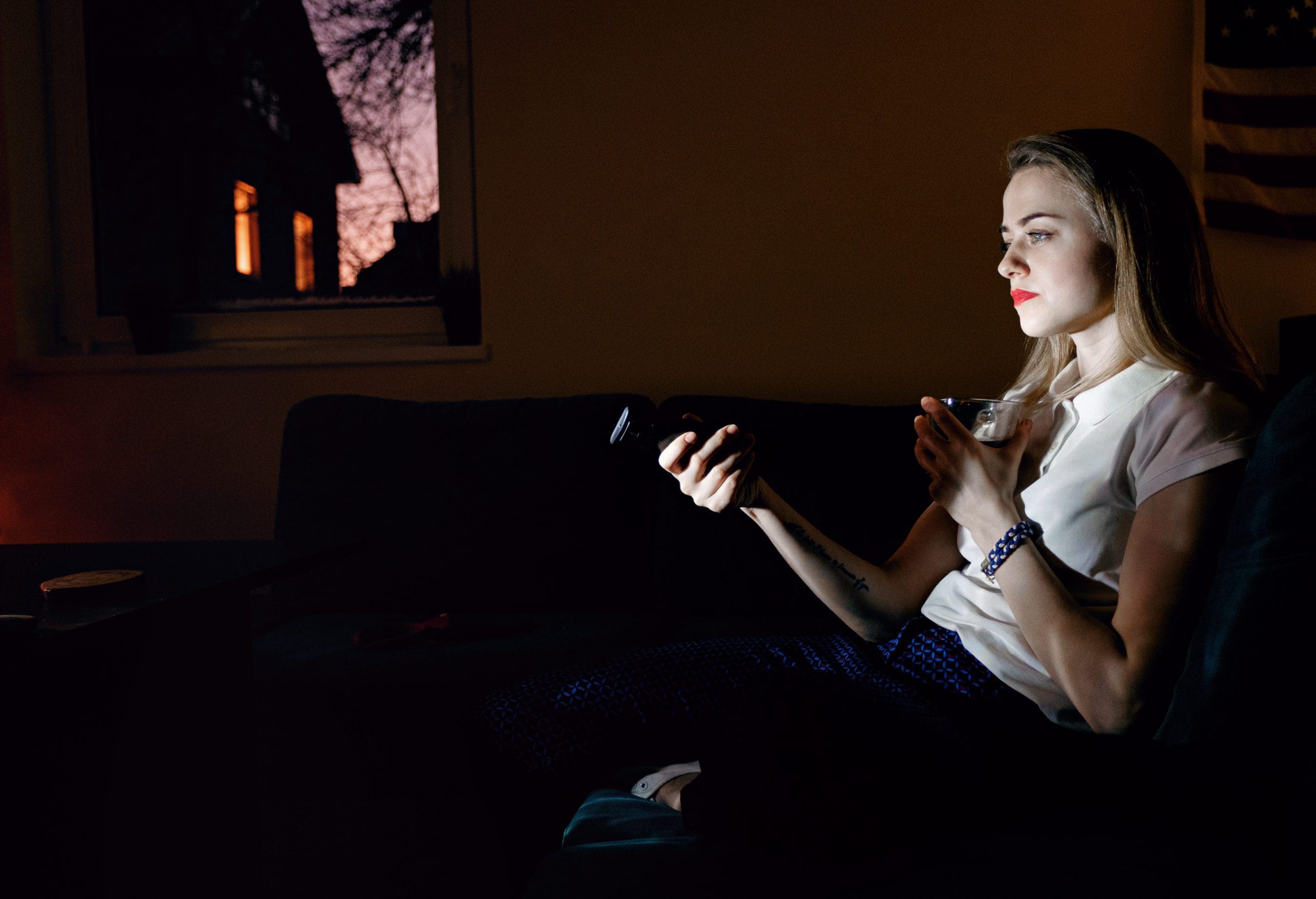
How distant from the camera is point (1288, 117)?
6.21 ft

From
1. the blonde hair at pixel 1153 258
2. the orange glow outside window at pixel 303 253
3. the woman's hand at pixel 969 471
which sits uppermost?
the orange glow outside window at pixel 303 253

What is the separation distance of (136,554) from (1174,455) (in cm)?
141

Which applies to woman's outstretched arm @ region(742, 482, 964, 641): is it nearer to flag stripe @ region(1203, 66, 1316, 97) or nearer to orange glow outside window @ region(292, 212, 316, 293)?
flag stripe @ region(1203, 66, 1316, 97)

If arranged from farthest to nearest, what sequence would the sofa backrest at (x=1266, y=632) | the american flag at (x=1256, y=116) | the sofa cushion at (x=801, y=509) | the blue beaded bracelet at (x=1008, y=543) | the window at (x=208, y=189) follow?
the window at (x=208, y=189) → the american flag at (x=1256, y=116) → the sofa cushion at (x=801, y=509) → the blue beaded bracelet at (x=1008, y=543) → the sofa backrest at (x=1266, y=632)

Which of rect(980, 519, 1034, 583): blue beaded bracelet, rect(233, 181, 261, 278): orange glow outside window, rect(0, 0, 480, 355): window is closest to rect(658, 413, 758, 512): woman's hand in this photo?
rect(980, 519, 1034, 583): blue beaded bracelet

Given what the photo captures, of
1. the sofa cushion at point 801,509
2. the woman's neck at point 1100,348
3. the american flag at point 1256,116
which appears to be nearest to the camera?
the woman's neck at point 1100,348

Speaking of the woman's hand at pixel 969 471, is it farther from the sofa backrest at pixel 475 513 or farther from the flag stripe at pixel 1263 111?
the flag stripe at pixel 1263 111

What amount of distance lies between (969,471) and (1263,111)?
1.63 m

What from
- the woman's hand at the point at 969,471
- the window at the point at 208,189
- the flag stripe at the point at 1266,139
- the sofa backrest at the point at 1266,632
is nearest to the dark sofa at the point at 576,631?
the sofa backrest at the point at 1266,632

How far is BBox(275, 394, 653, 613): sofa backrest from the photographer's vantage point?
175 centimetres

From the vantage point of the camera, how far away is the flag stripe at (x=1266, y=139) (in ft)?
6.21

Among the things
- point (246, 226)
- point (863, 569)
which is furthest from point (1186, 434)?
point (246, 226)

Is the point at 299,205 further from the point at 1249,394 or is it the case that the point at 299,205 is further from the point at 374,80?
the point at 1249,394

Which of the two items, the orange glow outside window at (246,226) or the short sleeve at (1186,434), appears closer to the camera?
the short sleeve at (1186,434)
